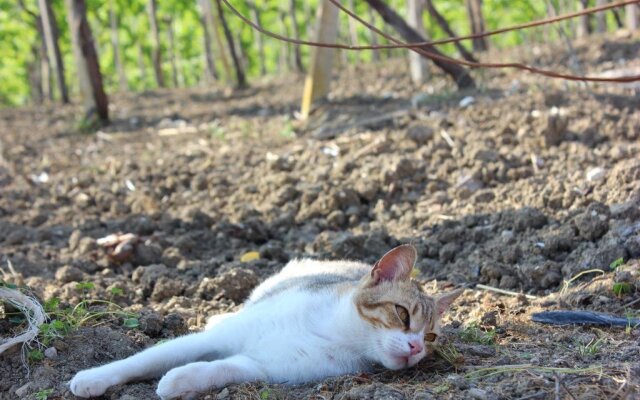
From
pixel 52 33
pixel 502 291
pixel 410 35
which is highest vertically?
pixel 52 33

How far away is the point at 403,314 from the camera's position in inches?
132

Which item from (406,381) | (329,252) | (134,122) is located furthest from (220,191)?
(134,122)

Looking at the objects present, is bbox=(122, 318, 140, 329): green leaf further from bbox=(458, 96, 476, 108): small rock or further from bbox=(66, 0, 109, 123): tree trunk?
bbox=(66, 0, 109, 123): tree trunk

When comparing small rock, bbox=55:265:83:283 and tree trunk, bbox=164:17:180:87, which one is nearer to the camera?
small rock, bbox=55:265:83:283

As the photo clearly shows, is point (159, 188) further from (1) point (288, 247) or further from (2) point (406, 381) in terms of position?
(2) point (406, 381)

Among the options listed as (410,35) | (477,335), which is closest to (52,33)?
(410,35)

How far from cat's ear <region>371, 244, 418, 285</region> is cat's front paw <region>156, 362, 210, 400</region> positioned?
3.04 feet

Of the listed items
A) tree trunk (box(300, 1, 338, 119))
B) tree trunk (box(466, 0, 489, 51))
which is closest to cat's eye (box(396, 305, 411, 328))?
tree trunk (box(300, 1, 338, 119))

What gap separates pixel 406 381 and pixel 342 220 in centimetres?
329

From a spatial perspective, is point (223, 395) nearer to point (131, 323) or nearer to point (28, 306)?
point (131, 323)

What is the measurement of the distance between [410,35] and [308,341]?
626cm

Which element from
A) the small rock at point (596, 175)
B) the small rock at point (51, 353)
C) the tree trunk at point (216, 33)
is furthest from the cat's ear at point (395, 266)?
the tree trunk at point (216, 33)

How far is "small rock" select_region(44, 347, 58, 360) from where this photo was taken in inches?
141

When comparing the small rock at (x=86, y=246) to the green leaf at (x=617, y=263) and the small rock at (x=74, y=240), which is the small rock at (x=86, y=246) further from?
the green leaf at (x=617, y=263)
